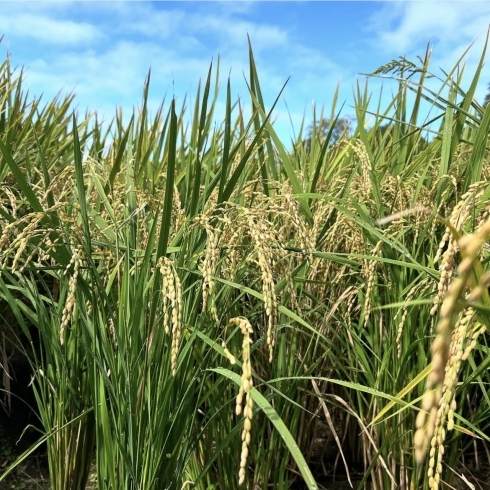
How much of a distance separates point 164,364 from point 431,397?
0.82m

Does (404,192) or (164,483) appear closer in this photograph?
(164,483)

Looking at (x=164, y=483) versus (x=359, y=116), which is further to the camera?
(x=359, y=116)

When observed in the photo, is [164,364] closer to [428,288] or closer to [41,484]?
[428,288]

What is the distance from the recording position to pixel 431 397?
0.31 m

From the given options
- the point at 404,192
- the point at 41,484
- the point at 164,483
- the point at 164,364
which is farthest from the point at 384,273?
the point at 41,484

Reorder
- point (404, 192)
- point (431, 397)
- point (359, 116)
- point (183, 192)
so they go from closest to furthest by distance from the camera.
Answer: point (431, 397) < point (404, 192) < point (183, 192) < point (359, 116)

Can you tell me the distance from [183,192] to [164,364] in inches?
32.1

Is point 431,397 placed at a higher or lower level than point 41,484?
higher

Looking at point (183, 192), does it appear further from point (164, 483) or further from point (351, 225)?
point (164, 483)

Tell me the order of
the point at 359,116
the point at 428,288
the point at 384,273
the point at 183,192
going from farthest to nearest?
the point at 359,116, the point at 183,192, the point at 384,273, the point at 428,288

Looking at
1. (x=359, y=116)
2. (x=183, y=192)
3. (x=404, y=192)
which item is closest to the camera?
(x=404, y=192)

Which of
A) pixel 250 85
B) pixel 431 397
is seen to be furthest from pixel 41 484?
pixel 431 397

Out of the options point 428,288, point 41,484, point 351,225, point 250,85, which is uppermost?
point 250,85

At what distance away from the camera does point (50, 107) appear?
336 centimetres
